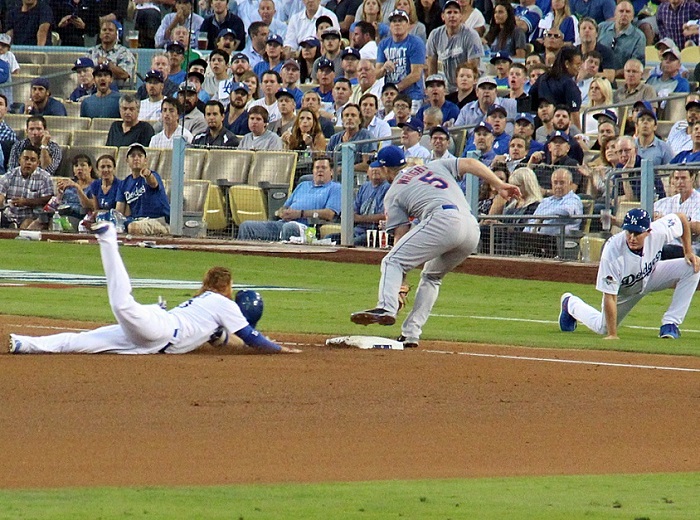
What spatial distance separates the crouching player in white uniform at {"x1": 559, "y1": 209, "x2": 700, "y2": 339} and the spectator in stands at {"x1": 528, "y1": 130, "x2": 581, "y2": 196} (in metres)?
5.43

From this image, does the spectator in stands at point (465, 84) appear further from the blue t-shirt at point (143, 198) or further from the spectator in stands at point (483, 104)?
the blue t-shirt at point (143, 198)

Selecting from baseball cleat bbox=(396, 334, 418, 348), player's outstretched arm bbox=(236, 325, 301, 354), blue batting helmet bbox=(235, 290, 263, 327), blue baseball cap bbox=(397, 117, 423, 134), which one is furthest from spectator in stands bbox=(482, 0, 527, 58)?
A: player's outstretched arm bbox=(236, 325, 301, 354)

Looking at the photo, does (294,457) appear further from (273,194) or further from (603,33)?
(603,33)

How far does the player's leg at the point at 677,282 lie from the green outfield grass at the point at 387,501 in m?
6.33

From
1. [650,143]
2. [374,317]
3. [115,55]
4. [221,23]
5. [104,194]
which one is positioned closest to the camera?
[374,317]

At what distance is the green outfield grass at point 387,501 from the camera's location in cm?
593

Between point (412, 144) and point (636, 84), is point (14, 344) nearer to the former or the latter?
point (412, 144)

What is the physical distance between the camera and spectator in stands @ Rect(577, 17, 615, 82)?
21750 millimetres

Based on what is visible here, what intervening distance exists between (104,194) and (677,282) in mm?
10418

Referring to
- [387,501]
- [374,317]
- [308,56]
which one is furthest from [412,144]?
[387,501]

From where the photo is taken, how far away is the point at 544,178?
61.7 feet

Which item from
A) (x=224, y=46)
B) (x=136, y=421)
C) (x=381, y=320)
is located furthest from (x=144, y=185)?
(x=136, y=421)

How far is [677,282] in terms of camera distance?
13031mm

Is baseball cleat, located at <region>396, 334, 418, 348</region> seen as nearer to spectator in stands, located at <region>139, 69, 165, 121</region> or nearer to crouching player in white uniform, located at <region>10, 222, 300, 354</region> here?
crouching player in white uniform, located at <region>10, 222, 300, 354</region>
